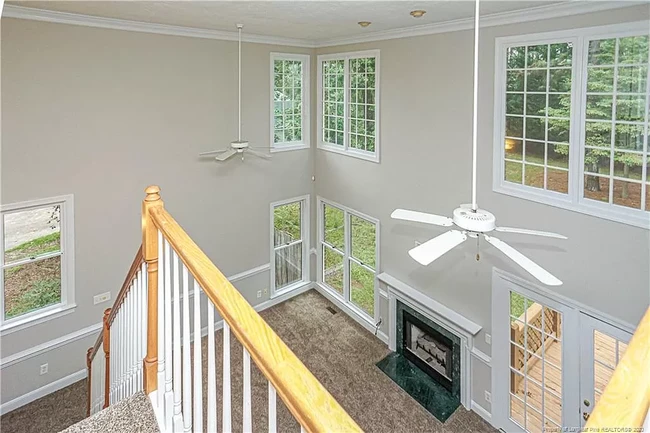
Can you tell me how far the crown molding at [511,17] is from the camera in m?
4.10

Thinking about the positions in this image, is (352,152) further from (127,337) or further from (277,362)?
(277,362)

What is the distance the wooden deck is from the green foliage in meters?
6.42

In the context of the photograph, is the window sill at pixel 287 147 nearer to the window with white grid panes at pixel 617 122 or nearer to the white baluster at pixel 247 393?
the window with white grid panes at pixel 617 122

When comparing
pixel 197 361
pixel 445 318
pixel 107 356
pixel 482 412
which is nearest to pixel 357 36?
pixel 445 318

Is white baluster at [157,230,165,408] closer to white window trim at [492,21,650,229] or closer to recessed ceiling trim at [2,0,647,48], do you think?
white window trim at [492,21,650,229]

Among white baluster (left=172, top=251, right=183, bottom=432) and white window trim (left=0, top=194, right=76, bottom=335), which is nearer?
white baluster (left=172, top=251, right=183, bottom=432)

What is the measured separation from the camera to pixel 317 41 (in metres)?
7.88

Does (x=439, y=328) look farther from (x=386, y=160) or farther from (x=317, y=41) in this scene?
(x=317, y=41)

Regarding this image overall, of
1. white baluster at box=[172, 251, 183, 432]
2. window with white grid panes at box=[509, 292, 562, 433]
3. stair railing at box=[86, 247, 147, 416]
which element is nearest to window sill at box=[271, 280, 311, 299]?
window with white grid panes at box=[509, 292, 562, 433]

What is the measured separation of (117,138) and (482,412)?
6450 mm

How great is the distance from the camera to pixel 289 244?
8.75m

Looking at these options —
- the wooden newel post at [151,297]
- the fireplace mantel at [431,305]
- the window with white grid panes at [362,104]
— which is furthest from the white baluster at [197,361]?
the window with white grid panes at [362,104]

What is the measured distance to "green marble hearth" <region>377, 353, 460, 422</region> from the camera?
20.1ft

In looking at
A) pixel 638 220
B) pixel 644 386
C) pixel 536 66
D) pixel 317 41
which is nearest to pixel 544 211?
pixel 638 220
